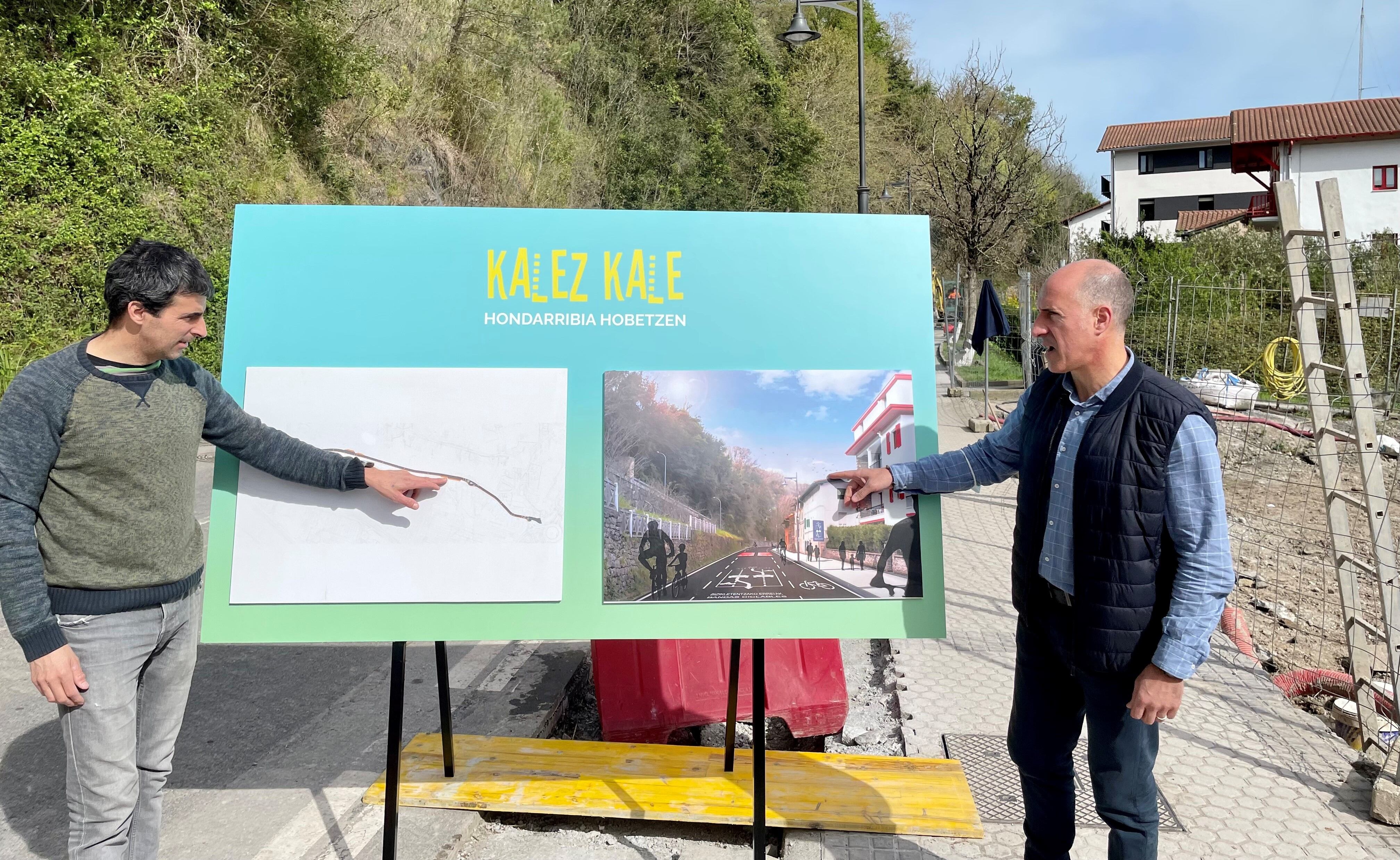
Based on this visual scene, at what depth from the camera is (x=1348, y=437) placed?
371 cm

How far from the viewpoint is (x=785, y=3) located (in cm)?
4316

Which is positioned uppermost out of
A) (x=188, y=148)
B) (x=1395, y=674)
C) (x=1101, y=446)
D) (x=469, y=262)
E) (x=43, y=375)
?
(x=188, y=148)

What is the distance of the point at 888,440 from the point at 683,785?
65.8 inches

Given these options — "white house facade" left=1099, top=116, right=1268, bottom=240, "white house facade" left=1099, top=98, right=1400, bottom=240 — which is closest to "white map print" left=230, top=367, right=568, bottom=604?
"white house facade" left=1099, top=98, right=1400, bottom=240

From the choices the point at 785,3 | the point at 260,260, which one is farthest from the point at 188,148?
the point at 785,3

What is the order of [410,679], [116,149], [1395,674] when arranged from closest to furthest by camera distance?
[1395,674]
[410,679]
[116,149]

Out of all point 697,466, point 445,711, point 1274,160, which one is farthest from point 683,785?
point 1274,160

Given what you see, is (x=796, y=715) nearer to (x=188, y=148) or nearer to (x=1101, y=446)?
(x=1101, y=446)

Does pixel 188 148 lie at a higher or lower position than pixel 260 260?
higher

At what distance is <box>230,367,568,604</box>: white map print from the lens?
8.79ft

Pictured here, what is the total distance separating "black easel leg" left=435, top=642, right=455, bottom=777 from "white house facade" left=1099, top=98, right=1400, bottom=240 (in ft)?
108

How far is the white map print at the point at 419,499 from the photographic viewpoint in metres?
2.68

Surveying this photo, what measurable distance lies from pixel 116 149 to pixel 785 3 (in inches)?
1437

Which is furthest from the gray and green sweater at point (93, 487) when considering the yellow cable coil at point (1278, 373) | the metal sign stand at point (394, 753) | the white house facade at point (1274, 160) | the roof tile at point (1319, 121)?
the roof tile at point (1319, 121)
